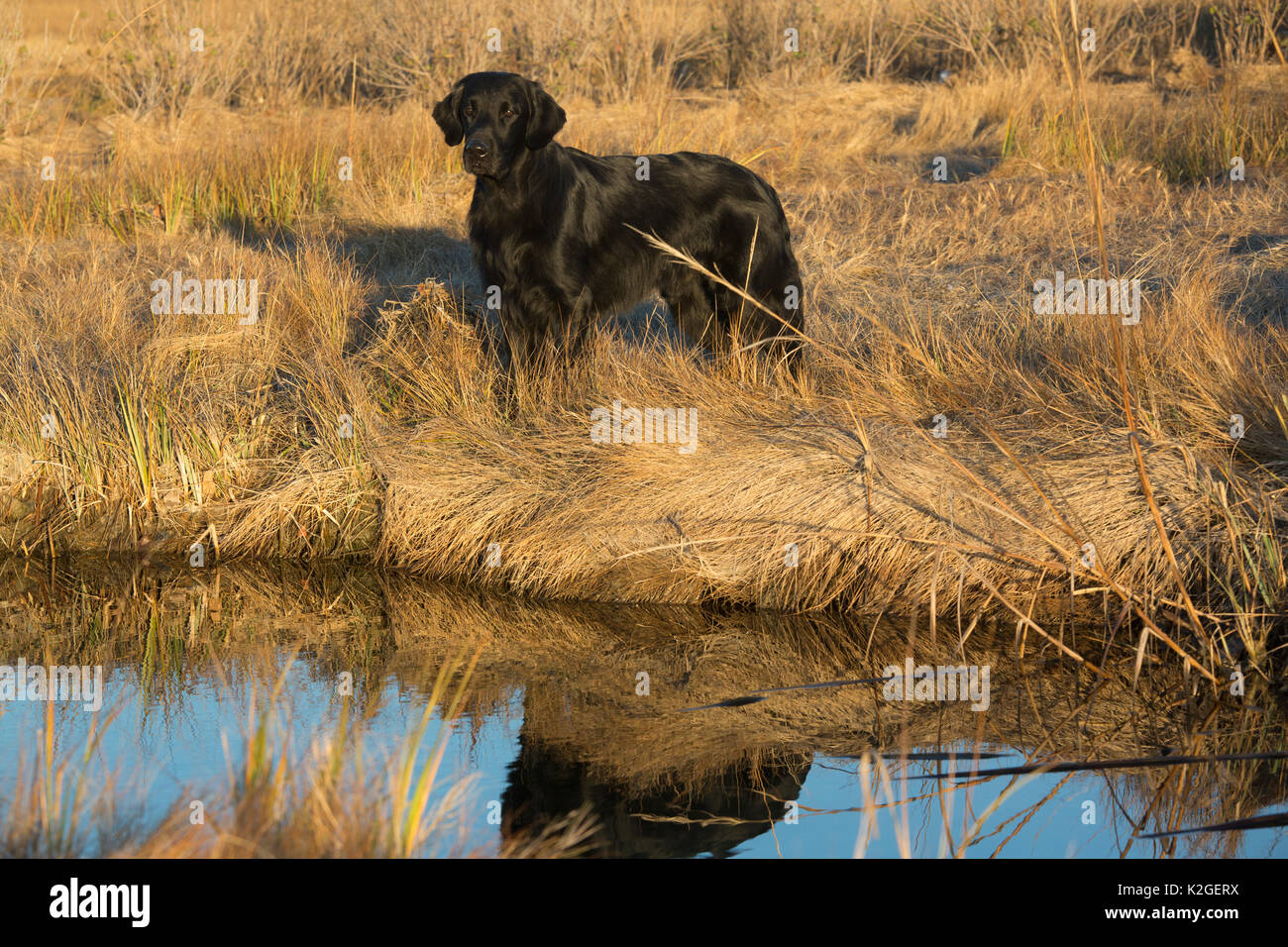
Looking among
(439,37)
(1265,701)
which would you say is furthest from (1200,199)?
(439,37)

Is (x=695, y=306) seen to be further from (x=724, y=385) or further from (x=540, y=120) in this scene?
(x=540, y=120)

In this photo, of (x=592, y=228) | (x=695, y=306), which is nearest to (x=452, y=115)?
(x=592, y=228)

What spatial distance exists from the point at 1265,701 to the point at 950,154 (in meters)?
6.72

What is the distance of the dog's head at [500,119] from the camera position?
5.16 m

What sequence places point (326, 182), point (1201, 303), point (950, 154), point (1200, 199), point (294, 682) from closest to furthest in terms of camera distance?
point (294, 682) < point (1201, 303) < point (1200, 199) < point (326, 182) < point (950, 154)

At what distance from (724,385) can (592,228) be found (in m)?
0.86

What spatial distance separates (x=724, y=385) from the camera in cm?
539

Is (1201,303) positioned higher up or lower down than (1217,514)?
higher up

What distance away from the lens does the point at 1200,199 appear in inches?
320

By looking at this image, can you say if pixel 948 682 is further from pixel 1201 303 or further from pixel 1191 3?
pixel 1191 3

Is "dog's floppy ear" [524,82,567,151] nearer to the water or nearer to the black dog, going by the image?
the black dog

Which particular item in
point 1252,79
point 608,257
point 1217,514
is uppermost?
point 1252,79

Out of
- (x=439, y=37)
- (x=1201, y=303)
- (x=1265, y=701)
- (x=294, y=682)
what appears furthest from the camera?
(x=439, y=37)

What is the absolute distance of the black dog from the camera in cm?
530
